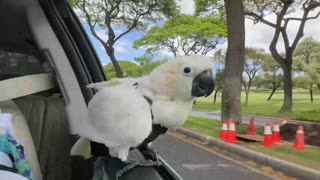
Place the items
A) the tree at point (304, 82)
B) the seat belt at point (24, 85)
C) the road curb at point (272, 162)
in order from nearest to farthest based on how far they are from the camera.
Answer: the seat belt at point (24, 85)
the road curb at point (272, 162)
the tree at point (304, 82)

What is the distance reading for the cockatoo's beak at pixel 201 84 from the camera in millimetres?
1351

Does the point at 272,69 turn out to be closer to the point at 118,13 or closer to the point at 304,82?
the point at 304,82

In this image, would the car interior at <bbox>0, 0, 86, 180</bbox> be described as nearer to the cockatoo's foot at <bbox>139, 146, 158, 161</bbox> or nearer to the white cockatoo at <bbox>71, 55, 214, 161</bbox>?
the cockatoo's foot at <bbox>139, 146, 158, 161</bbox>

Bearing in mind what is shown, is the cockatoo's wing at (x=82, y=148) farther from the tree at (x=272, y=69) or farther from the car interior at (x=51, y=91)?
the tree at (x=272, y=69)

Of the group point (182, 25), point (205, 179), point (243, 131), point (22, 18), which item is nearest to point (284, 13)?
point (182, 25)

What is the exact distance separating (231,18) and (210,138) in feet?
13.6

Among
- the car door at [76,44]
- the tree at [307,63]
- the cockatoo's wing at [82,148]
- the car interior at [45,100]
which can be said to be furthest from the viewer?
the tree at [307,63]

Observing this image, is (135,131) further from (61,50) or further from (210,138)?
(210,138)

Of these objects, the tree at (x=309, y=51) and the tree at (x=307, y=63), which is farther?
the tree at (x=309, y=51)

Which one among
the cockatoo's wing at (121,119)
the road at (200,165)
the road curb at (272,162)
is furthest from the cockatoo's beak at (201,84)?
the road at (200,165)

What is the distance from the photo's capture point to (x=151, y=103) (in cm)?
141

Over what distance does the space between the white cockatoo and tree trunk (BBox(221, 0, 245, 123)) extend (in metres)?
13.6

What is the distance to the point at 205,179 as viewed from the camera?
7.70m

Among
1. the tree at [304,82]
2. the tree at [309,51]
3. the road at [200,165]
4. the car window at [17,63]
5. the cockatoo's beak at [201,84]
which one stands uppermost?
the tree at [309,51]
